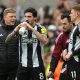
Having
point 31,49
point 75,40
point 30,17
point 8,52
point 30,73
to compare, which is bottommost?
point 30,73

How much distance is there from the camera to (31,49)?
13.9 m

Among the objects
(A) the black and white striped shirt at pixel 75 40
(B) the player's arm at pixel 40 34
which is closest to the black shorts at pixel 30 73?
(B) the player's arm at pixel 40 34

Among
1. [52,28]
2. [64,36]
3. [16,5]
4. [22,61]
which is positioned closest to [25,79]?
[22,61]

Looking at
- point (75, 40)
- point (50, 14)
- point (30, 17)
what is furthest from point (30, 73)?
point (50, 14)

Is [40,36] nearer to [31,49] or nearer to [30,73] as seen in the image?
[31,49]

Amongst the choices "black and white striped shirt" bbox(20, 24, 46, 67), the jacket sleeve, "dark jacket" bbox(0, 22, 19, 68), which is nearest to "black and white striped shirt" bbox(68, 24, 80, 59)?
the jacket sleeve

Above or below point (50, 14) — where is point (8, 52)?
above

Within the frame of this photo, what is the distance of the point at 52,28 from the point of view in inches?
803

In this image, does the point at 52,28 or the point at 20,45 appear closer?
the point at 20,45

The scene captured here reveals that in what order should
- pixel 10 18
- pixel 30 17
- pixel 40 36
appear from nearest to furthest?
pixel 40 36, pixel 30 17, pixel 10 18

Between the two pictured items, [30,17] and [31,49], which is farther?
[31,49]

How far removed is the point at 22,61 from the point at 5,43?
0.57 m

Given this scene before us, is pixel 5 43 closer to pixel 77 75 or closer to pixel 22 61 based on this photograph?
pixel 22 61

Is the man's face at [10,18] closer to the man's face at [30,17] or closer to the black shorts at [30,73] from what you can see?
the man's face at [30,17]
